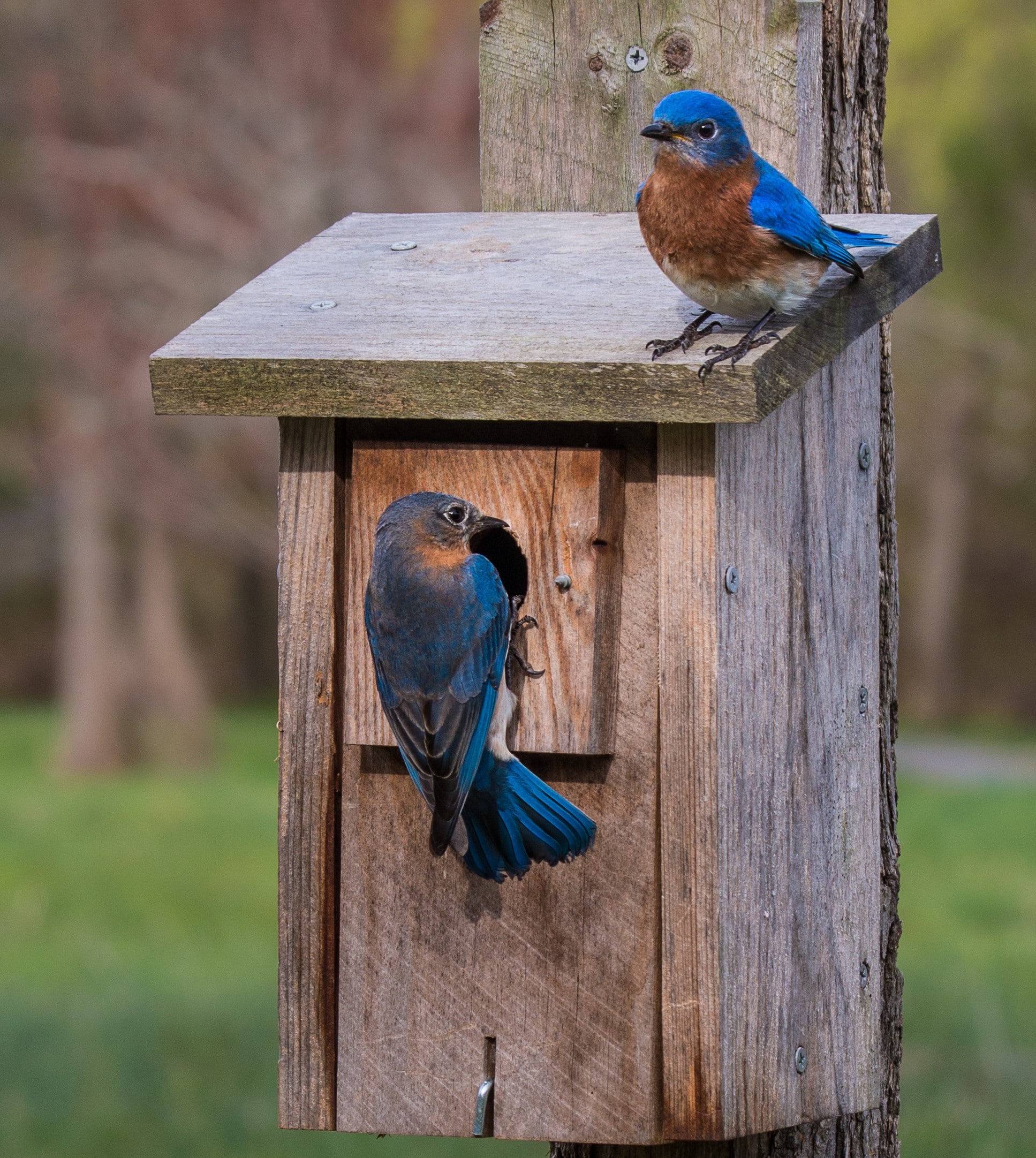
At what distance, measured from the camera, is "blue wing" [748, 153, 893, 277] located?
232 centimetres

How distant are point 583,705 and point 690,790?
7.6 inches

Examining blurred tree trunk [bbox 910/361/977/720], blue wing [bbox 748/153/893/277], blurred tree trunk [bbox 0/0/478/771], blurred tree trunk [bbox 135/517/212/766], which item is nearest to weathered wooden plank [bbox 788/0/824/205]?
blue wing [bbox 748/153/893/277]

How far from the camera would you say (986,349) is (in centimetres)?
1167

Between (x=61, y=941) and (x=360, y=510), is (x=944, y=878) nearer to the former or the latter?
(x=61, y=941)

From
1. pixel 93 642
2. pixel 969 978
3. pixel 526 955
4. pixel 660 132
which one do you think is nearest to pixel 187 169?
pixel 93 642

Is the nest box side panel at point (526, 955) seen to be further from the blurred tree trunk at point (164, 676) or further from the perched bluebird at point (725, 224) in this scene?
the blurred tree trunk at point (164, 676)

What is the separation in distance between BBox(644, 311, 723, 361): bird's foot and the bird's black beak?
0.24 m

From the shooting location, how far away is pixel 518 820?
246 centimetres

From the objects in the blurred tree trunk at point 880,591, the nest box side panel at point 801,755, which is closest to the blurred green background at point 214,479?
the blurred tree trunk at point 880,591

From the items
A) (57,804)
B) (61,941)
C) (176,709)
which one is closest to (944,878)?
(61,941)

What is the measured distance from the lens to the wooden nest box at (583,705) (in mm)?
2396

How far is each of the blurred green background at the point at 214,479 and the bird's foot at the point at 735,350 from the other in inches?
136

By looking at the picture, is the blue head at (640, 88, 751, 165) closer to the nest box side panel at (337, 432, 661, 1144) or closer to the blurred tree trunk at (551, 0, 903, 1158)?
the nest box side panel at (337, 432, 661, 1144)

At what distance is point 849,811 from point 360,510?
0.92 meters
